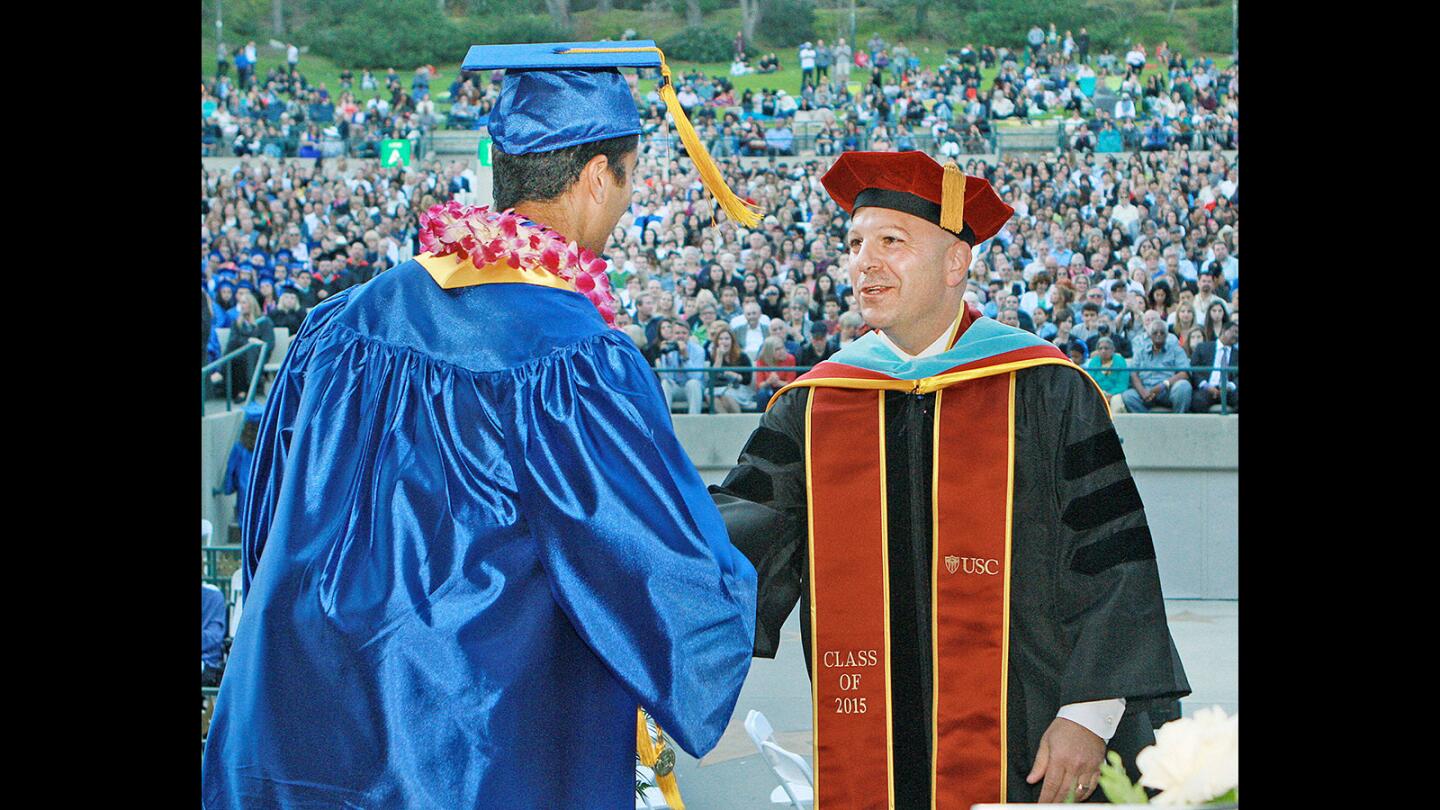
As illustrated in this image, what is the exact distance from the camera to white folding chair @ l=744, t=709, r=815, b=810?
4.20 metres

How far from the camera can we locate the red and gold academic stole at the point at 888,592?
313cm

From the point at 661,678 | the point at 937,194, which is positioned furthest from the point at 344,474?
the point at 937,194

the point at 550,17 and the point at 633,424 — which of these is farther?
the point at 550,17

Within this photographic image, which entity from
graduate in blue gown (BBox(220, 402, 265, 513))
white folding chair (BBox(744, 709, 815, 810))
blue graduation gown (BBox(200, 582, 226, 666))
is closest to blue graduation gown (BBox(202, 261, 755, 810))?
white folding chair (BBox(744, 709, 815, 810))

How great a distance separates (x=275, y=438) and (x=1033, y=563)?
1561 mm

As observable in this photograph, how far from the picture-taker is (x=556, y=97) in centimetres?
243

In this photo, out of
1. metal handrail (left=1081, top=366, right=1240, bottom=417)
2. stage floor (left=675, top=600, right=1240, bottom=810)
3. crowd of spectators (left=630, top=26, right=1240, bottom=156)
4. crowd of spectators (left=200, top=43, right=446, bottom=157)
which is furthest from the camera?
crowd of spectators (left=200, top=43, right=446, bottom=157)

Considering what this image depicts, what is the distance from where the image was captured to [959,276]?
10.8 feet

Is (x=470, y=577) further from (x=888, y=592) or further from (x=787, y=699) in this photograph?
(x=787, y=699)

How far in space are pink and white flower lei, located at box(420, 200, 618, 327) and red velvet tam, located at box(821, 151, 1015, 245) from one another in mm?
956

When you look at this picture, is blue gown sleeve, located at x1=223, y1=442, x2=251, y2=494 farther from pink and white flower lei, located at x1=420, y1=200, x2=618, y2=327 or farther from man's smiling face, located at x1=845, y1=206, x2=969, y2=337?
pink and white flower lei, located at x1=420, y1=200, x2=618, y2=327

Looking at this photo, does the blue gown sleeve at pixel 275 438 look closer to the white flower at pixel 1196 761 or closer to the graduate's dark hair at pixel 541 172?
the graduate's dark hair at pixel 541 172

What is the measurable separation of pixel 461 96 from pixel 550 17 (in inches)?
260
